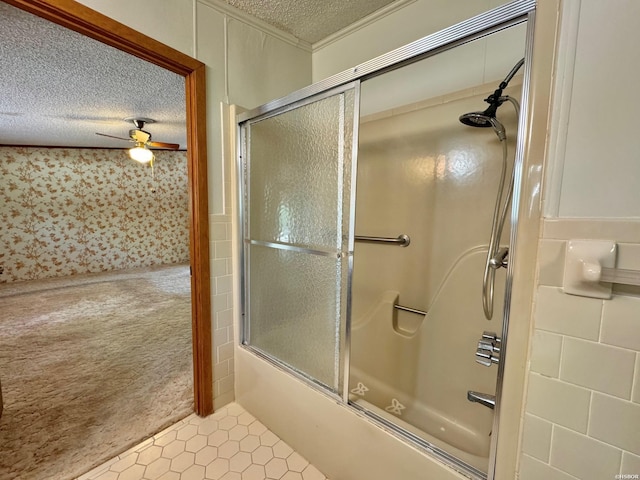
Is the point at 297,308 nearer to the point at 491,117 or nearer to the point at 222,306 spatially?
the point at 222,306

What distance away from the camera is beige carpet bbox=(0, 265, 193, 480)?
1.40 meters

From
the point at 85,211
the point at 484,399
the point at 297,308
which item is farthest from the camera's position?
the point at 85,211

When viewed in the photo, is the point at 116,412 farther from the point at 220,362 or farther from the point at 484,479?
the point at 484,479

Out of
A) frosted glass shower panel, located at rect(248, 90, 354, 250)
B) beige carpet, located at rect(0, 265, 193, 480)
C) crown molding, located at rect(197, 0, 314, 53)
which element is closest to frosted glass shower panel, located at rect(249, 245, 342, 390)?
frosted glass shower panel, located at rect(248, 90, 354, 250)

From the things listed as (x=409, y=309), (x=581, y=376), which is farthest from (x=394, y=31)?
(x=581, y=376)

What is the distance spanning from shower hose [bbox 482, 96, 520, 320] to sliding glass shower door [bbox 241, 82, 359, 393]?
1.90 feet

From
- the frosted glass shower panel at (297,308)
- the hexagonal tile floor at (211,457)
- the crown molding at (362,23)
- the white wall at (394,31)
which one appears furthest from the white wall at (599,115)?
the hexagonal tile floor at (211,457)

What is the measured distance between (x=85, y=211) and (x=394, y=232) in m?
5.47

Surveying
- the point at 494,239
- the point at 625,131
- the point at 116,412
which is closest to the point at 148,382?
the point at 116,412

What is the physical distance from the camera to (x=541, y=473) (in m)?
0.68

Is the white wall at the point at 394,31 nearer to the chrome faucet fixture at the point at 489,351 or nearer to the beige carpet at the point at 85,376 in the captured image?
the chrome faucet fixture at the point at 489,351

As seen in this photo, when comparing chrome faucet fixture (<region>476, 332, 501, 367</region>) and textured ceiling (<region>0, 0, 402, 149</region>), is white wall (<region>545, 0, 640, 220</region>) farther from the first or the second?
textured ceiling (<region>0, 0, 402, 149</region>)

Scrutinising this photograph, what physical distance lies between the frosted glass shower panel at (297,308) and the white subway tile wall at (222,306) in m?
0.14

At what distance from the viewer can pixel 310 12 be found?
1.63m
